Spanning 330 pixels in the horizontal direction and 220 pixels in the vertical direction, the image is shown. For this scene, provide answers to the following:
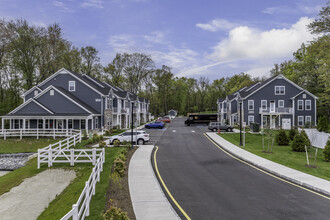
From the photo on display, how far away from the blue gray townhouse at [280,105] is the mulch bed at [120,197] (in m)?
36.0

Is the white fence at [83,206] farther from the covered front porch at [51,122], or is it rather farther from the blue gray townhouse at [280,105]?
the blue gray townhouse at [280,105]

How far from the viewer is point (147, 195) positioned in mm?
10242

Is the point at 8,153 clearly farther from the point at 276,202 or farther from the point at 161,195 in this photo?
the point at 276,202

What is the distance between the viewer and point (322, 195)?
1041 centimetres

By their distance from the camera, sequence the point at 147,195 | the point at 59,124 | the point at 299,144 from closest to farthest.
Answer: the point at 147,195 → the point at 299,144 → the point at 59,124

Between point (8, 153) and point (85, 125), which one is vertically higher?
point (85, 125)

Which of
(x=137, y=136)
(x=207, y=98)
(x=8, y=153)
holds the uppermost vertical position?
(x=207, y=98)

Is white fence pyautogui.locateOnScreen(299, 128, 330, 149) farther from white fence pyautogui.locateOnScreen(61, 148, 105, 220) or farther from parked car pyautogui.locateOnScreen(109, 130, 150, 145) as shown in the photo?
white fence pyautogui.locateOnScreen(61, 148, 105, 220)

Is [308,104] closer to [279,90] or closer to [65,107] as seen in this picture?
[279,90]

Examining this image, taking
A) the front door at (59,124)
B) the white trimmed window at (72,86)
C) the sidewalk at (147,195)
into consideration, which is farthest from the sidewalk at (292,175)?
the white trimmed window at (72,86)

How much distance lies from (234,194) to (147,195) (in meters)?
4.05

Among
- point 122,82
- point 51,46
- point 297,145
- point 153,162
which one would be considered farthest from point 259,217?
point 122,82

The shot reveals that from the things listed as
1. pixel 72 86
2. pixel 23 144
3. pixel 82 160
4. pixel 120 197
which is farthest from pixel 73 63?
pixel 120 197

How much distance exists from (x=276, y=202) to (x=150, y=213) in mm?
5424
